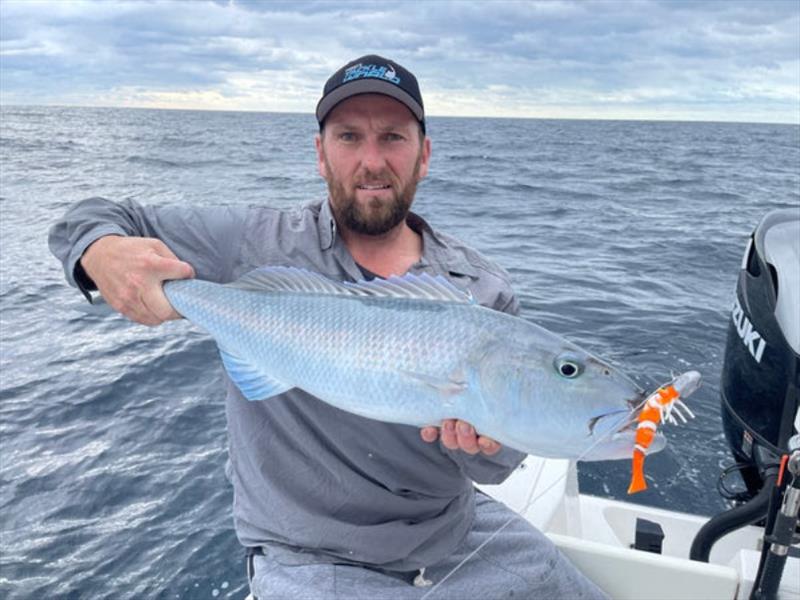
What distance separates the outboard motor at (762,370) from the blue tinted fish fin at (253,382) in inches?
103

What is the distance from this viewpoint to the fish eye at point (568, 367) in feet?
7.42

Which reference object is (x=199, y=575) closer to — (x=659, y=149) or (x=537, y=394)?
(x=537, y=394)

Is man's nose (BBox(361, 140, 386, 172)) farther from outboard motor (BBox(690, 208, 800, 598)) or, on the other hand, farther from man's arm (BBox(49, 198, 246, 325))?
outboard motor (BBox(690, 208, 800, 598))

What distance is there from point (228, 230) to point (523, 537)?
213 centimetres

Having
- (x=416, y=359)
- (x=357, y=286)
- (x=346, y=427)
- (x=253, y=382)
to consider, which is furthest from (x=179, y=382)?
(x=416, y=359)

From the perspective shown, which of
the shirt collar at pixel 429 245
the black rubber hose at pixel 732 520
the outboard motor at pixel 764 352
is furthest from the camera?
the outboard motor at pixel 764 352

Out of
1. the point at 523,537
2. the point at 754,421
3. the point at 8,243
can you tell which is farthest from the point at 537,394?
the point at 8,243

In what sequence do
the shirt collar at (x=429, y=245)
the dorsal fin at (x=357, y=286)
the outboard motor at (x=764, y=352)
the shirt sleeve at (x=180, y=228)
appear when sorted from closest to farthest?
the dorsal fin at (x=357, y=286) → the shirt sleeve at (x=180, y=228) → the shirt collar at (x=429, y=245) → the outboard motor at (x=764, y=352)

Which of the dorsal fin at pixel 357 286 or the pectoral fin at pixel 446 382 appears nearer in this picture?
the pectoral fin at pixel 446 382

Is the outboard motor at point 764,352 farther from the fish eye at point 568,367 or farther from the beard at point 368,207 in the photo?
the beard at point 368,207

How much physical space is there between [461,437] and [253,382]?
0.88m

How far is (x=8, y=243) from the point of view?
15.0m

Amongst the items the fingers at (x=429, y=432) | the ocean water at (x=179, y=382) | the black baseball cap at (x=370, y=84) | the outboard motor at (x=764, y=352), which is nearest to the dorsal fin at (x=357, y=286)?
the fingers at (x=429, y=432)

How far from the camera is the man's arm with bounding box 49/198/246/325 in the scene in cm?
272
